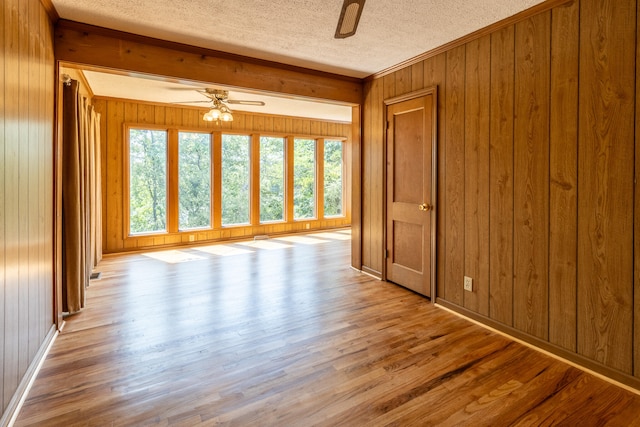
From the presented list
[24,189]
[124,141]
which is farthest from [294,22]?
[124,141]

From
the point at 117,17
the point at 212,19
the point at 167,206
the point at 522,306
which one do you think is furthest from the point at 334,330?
the point at 167,206

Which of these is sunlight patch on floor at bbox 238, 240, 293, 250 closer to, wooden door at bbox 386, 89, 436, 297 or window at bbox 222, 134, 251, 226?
window at bbox 222, 134, 251, 226

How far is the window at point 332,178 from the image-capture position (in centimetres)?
812

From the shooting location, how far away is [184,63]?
3293 millimetres

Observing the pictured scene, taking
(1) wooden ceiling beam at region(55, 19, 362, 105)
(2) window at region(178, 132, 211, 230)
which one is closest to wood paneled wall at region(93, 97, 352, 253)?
(2) window at region(178, 132, 211, 230)

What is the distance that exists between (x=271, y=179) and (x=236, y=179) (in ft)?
2.54

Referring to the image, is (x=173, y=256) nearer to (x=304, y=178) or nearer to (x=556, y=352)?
(x=304, y=178)

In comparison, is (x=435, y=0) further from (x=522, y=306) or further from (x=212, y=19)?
(x=522, y=306)

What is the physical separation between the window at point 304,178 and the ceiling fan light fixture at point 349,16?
5.75 meters

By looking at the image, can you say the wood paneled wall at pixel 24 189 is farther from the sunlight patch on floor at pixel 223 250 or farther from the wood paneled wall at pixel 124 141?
the wood paneled wall at pixel 124 141

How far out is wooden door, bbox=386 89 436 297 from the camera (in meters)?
3.51

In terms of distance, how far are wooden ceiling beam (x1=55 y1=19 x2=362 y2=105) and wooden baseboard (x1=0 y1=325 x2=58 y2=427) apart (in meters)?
2.24

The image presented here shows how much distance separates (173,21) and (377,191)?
2745 mm

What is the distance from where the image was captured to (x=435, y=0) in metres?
2.45
